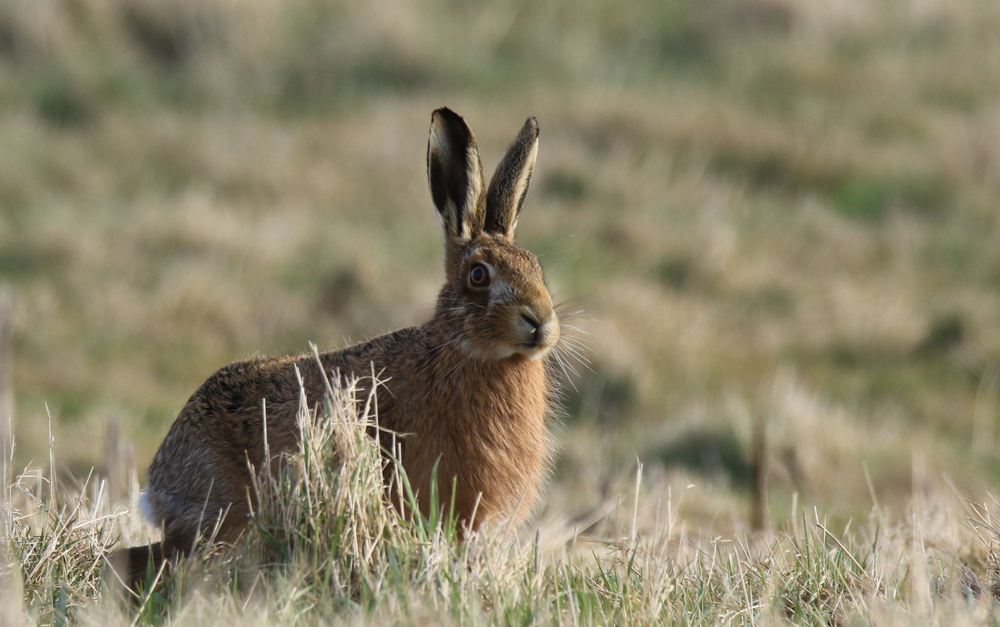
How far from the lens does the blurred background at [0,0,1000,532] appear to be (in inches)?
304

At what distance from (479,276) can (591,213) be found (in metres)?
7.51

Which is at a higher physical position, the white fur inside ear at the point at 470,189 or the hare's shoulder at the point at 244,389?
the white fur inside ear at the point at 470,189

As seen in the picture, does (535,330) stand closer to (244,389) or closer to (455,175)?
(455,175)

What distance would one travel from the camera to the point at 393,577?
116 inches

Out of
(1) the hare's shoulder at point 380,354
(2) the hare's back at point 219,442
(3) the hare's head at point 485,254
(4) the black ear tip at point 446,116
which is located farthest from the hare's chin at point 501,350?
(4) the black ear tip at point 446,116

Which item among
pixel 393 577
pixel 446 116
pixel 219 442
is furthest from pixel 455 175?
pixel 393 577

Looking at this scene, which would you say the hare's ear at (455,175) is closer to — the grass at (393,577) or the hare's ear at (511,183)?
the hare's ear at (511,183)

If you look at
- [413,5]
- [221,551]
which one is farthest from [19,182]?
[221,551]

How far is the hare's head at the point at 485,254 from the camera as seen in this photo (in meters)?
3.65

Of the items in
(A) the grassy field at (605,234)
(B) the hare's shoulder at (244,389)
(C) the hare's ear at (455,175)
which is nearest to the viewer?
(B) the hare's shoulder at (244,389)

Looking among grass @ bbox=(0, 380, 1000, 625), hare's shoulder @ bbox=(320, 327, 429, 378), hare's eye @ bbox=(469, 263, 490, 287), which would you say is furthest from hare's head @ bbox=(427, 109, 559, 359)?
grass @ bbox=(0, 380, 1000, 625)

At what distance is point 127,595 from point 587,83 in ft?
37.0

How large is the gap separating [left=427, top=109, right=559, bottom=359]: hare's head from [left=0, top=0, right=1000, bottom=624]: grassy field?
700 mm

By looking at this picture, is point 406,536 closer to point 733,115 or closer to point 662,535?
point 662,535
